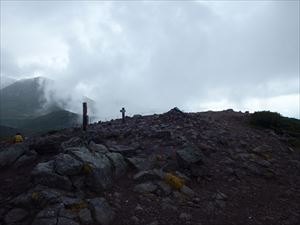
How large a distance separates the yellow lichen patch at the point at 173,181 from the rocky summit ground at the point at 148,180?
3cm

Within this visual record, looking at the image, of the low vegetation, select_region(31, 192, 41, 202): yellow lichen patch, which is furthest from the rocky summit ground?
the low vegetation

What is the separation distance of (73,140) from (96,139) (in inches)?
40.6

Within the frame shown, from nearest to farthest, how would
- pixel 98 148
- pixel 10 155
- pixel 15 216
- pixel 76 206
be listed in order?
pixel 15 216 < pixel 76 206 < pixel 10 155 < pixel 98 148

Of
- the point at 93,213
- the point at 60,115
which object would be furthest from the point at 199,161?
the point at 60,115

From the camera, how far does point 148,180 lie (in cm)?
1387

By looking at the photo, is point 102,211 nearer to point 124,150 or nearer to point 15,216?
point 15,216

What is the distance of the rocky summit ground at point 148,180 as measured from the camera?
38.2ft

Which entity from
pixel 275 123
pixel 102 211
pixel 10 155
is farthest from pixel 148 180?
pixel 275 123

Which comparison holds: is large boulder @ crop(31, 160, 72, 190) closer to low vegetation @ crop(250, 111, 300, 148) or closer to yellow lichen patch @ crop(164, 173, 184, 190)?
yellow lichen patch @ crop(164, 173, 184, 190)

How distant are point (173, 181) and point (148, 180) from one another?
860mm

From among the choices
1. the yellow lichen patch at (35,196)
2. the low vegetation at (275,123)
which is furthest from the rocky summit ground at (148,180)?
the low vegetation at (275,123)

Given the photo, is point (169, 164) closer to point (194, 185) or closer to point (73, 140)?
point (194, 185)

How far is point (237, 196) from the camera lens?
14047 mm

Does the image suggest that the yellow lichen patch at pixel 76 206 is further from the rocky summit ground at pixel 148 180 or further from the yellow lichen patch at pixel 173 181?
the yellow lichen patch at pixel 173 181
